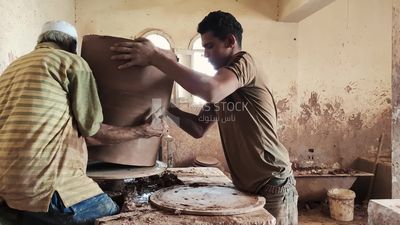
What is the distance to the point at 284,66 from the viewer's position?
527 centimetres

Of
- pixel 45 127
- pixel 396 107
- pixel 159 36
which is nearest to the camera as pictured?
pixel 45 127

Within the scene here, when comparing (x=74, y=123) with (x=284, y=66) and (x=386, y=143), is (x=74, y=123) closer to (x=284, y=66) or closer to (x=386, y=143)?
(x=284, y=66)

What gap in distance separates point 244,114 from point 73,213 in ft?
2.91

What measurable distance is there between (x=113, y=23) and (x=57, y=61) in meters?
3.57

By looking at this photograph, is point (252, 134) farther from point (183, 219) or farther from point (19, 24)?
point (19, 24)

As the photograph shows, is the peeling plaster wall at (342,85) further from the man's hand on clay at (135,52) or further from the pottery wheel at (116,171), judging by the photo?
the man's hand on clay at (135,52)

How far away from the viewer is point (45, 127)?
4.71 feet

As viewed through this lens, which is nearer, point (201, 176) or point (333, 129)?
point (201, 176)

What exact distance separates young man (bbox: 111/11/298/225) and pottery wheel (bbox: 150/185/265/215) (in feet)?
0.36

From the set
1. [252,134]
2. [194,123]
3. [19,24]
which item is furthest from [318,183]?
[19,24]

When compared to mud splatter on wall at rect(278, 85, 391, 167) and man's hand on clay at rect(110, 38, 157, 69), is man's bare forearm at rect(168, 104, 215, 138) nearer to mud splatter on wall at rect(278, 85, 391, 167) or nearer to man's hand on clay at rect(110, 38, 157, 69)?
man's hand on clay at rect(110, 38, 157, 69)

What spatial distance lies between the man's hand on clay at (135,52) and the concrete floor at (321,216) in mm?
3378

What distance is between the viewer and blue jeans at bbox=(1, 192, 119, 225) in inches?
58.2

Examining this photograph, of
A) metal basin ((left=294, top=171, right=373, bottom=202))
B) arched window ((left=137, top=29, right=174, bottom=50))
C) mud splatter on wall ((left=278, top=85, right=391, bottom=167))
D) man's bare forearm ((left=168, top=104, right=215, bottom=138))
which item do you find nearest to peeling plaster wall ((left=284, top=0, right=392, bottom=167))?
mud splatter on wall ((left=278, top=85, right=391, bottom=167))
